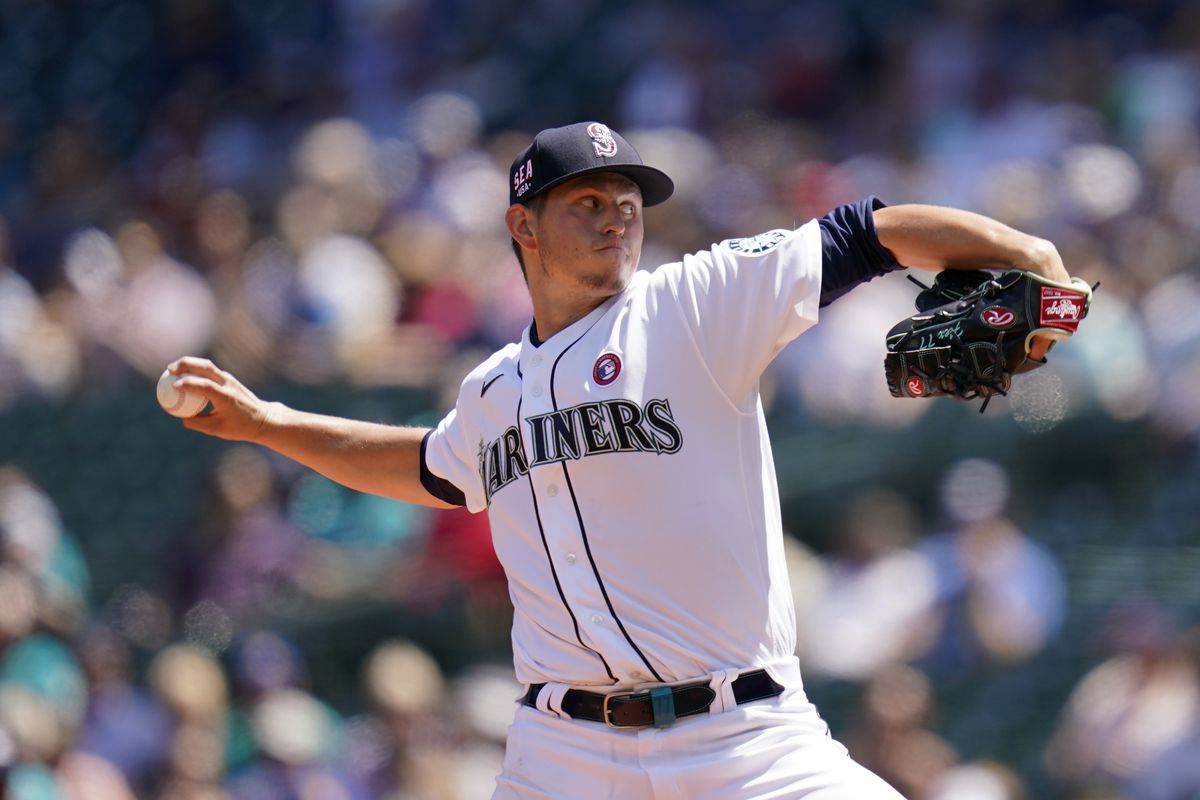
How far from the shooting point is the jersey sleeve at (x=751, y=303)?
3.21 m

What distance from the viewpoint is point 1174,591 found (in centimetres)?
604

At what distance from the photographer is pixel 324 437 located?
3.88 meters

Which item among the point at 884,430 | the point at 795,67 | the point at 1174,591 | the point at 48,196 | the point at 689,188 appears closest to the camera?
the point at 1174,591

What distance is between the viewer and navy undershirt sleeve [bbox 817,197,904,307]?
320cm

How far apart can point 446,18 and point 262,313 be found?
3.44 m

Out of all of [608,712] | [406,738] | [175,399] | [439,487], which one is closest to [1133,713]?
[406,738]

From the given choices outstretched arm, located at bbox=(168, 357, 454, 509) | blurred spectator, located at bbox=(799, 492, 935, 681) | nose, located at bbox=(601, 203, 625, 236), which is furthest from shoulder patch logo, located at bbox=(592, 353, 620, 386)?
blurred spectator, located at bbox=(799, 492, 935, 681)

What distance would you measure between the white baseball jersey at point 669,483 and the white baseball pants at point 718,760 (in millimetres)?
95

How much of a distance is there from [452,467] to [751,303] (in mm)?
822

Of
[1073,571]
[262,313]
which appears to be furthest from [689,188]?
[1073,571]

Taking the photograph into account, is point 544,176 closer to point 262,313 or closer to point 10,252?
point 262,313

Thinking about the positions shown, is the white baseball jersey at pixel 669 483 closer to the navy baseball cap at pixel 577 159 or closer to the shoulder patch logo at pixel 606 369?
the shoulder patch logo at pixel 606 369

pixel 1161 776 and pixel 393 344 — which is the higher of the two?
pixel 393 344

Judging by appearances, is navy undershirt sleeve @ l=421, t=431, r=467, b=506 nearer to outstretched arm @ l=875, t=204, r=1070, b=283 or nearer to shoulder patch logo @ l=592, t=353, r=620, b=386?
shoulder patch logo @ l=592, t=353, r=620, b=386
